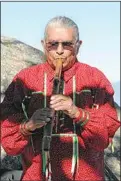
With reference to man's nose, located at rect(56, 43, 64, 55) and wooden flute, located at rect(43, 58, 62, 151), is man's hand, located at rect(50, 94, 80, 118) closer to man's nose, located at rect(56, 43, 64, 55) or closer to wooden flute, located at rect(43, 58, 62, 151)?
wooden flute, located at rect(43, 58, 62, 151)

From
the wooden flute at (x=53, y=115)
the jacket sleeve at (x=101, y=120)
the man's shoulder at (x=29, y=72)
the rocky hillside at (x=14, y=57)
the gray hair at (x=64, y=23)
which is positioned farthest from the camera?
the rocky hillside at (x=14, y=57)

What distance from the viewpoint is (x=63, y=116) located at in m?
3.42

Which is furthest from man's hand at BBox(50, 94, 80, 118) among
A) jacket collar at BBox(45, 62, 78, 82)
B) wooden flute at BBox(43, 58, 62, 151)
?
jacket collar at BBox(45, 62, 78, 82)

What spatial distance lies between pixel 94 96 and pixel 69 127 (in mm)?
284

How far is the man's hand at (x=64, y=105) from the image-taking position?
3010 millimetres

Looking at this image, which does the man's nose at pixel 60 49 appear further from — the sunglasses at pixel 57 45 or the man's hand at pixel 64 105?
the man's hand at pixel 64 105

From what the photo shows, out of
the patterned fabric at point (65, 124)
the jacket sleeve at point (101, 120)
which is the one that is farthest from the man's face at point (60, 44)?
the jacket sleeve at point (101, 120)

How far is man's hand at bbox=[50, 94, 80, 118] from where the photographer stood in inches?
118

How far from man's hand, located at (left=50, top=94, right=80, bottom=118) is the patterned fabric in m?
0.17

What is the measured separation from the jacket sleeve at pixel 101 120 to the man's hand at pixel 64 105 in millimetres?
145

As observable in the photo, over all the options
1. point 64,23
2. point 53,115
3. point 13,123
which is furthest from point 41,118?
point 64,23

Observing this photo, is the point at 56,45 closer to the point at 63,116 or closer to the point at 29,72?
the point at 29,72

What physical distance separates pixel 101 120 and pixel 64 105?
0.35 metres

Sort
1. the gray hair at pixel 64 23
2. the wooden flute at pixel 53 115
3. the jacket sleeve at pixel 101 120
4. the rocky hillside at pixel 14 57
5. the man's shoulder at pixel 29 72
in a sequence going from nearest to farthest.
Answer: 1. the wooden flute at pixel 53 115
2. the jacket sleeve at pixel 101 120
3. the gray hair at pixel 64 23
4. the man's shoulder at pixel 29 72
5. the rocky hillside at pixel 14 57
